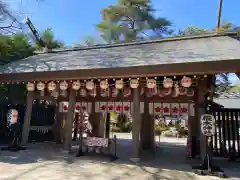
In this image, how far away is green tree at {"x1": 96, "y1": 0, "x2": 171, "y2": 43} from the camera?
21688mm

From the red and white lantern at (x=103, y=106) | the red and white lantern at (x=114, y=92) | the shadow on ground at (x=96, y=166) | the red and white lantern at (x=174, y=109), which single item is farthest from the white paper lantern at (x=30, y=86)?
the red and white lantern at (x=174, y=109)

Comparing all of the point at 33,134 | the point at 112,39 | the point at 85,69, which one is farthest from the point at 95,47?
the point at 112,39

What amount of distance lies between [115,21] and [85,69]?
16601 millimetres

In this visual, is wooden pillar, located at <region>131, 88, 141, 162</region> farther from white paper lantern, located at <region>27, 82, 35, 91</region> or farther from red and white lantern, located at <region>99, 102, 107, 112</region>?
white paper lantern, located at <region>27, 82, 35, 91</region>

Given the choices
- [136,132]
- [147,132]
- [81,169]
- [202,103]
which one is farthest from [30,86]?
[202,103]

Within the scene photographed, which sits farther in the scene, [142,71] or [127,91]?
[127,91]

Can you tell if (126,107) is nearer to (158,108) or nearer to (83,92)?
(158,108)

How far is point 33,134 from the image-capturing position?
1155 centimetres

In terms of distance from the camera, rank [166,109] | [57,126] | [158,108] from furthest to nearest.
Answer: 1. [57,126]
2. [158,108]
3. [166,109]

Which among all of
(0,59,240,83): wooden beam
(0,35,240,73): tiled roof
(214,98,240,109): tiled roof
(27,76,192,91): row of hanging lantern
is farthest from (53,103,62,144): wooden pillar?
(214,98,240,109): tiled roof

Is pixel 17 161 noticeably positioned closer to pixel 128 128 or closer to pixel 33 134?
pixel 33 134

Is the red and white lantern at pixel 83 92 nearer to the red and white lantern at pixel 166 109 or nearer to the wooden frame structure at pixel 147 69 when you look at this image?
the wooden frame structure at pixel 147 69

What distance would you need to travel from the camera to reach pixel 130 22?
73.9 feet

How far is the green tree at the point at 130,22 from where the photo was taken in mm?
21688
